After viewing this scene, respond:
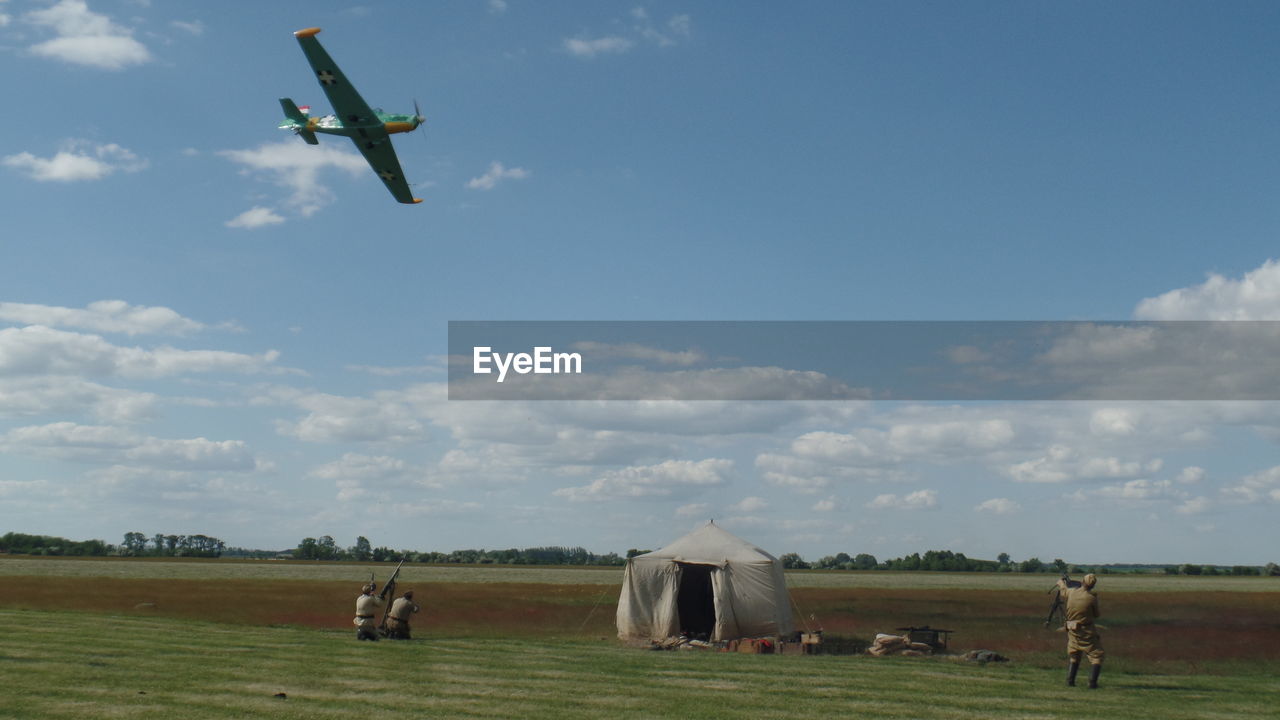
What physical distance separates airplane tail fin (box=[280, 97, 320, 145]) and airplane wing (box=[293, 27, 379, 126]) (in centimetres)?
226

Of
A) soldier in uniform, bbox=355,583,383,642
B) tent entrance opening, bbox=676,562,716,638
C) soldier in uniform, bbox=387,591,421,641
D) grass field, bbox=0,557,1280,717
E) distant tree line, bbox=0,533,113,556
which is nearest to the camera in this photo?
grass field, bbox=0,557,1280,717

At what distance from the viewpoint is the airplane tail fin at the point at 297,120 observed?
89.0 ft

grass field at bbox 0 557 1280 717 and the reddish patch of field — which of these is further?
the reddish patch of field

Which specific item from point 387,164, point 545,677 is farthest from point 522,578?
point 545,677

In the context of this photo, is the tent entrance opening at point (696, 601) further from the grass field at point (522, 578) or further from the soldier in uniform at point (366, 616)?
the grass field at point (522, 578)

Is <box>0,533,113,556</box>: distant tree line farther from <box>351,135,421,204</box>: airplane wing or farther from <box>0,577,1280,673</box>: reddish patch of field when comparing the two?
<box>351,135,421,204</box>: airplane wing

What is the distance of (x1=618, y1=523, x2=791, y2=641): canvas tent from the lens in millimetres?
21484

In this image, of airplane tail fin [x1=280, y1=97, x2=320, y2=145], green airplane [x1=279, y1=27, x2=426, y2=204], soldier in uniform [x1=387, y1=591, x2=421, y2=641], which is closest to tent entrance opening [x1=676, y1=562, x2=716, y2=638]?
soldier in uniform [x1=387, y1=591, x2=421, y2=641]

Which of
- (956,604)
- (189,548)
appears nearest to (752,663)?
(956,604)

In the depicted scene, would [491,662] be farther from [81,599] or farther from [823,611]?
[81,599]

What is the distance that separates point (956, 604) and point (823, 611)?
1053 cm

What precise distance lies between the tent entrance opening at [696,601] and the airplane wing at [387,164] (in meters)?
14.5

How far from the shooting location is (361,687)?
11703mm

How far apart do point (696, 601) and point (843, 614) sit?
44.1ft
